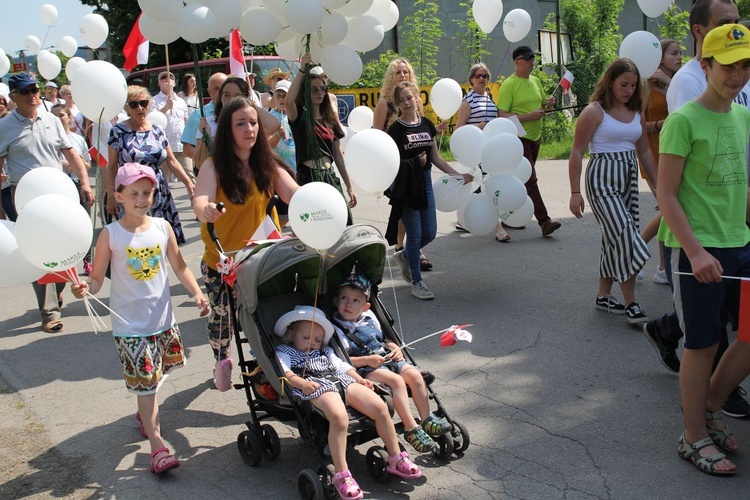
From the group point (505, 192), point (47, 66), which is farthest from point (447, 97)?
point (47, 66)

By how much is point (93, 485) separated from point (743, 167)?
370 centimetres

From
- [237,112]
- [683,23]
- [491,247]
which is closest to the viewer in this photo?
[237,112]

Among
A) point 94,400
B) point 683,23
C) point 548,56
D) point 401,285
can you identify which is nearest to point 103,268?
point 94,400

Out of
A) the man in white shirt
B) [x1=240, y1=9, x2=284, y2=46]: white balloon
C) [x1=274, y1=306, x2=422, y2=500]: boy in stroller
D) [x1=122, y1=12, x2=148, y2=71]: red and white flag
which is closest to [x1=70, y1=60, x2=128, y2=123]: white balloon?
[x1=240, y1=9, x2=284, y2=46]: white balloon

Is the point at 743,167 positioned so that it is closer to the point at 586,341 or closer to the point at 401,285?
the point at 586,341

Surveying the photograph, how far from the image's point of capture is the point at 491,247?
347 inches

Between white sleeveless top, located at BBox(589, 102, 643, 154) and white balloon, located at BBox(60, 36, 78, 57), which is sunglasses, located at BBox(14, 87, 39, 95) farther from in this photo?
white balloon, located at BBox(60, 36, 78, 57)

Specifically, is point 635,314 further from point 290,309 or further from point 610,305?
point 290,309

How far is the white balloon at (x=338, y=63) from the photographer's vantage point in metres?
5.92

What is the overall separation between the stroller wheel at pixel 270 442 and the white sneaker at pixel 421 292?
3.03 m

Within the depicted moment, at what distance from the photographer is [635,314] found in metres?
5.96

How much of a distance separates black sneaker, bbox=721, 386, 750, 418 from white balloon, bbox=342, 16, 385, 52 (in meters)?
3.73

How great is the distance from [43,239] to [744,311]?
3.20 metres

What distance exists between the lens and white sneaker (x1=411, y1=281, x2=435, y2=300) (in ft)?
23.1
